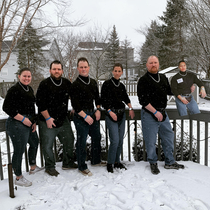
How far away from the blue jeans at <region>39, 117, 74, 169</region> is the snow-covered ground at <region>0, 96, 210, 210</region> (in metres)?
0.21

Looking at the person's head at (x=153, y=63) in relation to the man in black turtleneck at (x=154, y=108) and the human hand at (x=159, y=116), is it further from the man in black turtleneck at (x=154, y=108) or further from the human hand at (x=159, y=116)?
the human hand at (x=159, y=116)

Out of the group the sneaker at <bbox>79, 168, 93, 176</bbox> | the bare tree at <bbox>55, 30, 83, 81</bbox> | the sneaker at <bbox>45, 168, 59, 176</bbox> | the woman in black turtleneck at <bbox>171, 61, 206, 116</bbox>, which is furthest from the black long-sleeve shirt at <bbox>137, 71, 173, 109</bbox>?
the bare tree at <bbox>55, 30, 83, 81</bbox>

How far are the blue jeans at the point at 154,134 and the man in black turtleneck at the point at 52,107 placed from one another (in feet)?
4.33

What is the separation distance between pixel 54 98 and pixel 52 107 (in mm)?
148

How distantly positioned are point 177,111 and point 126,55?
1027 inches

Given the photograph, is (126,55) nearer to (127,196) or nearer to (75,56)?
(75,56)

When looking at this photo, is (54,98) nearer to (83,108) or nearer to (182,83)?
(83,108)

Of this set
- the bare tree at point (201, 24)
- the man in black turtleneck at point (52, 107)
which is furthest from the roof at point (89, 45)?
the man in black turtleneck at point (52, 107)

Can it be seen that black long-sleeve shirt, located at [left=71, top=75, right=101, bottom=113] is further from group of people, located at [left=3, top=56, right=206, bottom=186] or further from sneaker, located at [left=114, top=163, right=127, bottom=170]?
sneaker, located at [left=114, top=163, right=127, bottom=170]

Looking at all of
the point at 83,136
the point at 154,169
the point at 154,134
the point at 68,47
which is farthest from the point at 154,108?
the point at 68,47

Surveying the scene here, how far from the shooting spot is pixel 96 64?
15.9m

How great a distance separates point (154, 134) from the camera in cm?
331

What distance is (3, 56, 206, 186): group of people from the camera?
3047 mm

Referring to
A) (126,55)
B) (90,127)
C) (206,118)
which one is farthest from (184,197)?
(126,55)
